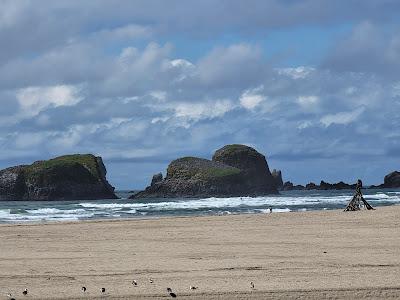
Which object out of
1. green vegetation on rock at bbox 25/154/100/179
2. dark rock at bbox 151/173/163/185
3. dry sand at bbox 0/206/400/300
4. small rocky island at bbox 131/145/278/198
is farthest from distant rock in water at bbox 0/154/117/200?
dry sand at bbox 0/206/400/300

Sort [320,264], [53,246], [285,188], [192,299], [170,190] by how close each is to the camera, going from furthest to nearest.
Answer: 1. [285,188]
2. [170,190]
3. [53,246]
4. [320,264]
5. [192,299]

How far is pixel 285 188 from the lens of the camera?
643 ft

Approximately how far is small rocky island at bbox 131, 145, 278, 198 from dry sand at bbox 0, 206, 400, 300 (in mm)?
88414

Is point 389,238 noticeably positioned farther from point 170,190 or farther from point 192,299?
point 170,190

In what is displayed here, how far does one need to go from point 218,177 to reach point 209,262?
331 ft

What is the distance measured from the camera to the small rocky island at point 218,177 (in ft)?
365

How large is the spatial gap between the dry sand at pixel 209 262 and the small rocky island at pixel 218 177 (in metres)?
88.4

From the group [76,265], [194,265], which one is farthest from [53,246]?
[194,265]

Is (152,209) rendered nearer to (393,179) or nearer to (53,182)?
(53,182)

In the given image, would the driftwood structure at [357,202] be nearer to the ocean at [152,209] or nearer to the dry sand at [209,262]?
the ocean at [152,209]

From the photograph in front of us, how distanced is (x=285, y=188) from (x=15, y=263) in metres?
183

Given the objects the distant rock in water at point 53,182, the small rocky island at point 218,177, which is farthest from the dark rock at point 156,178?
the distant rock in water at point 53,182

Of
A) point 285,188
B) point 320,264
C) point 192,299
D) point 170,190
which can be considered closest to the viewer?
point 192,299

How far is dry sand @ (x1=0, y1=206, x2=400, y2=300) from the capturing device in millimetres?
11445
